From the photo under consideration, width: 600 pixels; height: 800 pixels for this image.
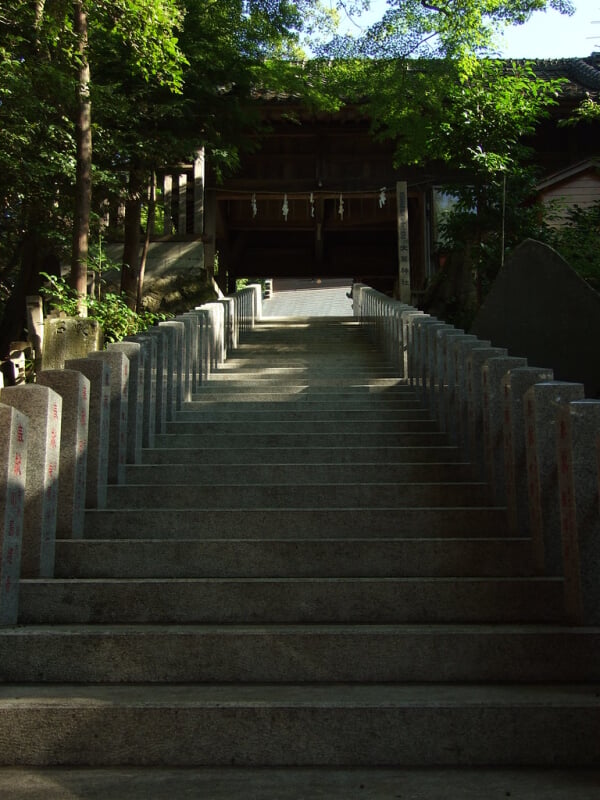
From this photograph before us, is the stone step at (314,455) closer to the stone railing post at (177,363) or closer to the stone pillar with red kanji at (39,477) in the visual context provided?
the stone railing post at (177,363)

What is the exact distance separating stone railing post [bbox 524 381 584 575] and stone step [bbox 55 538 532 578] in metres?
0.16

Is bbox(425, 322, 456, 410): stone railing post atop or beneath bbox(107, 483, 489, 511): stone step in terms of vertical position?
atop

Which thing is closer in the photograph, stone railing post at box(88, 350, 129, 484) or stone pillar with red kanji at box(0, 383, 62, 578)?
stone pillar with red kanji at box(0, 383, 62, 578)

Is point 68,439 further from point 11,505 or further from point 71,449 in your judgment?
point 11,505

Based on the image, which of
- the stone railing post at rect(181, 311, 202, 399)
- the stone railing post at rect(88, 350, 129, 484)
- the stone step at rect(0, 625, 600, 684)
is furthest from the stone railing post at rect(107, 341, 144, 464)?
the stone step at rect(0, 625, 600, 684)

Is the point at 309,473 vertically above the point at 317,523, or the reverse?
the point at 309,473

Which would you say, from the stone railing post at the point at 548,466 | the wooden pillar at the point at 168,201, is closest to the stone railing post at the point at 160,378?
the stone railing post at the point at 548,466

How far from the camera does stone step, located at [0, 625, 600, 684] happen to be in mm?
2939

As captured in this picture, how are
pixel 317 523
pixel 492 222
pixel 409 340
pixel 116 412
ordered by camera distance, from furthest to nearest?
pixel 492 222, pixel 409 340, pixel 116 412, pixel 317 523

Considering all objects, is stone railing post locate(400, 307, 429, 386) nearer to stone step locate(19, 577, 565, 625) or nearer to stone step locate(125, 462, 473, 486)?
stone step locate(125, 462, 473, 486)

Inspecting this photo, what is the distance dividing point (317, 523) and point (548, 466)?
1164mm

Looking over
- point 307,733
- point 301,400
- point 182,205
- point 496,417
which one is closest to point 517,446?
point 496,417

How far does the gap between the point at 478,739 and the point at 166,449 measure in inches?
117

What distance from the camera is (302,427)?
5715 millimetres
